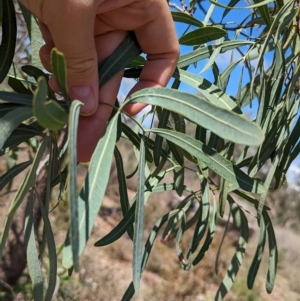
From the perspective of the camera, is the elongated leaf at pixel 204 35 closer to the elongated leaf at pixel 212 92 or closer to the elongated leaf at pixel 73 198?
the elongated leaf at pixel 212 92

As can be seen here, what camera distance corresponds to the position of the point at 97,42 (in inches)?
25.7

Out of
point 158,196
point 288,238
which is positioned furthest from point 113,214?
point 288,238

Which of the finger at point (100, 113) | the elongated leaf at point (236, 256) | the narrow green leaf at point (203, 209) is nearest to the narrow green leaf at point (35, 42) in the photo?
the finger at point (100, 113)

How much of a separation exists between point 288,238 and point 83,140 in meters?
7.17

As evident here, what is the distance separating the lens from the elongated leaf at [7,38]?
→ 0.60m

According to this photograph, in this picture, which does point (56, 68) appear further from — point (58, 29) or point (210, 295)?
point (210, 295)

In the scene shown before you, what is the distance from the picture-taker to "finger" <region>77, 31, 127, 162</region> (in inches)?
22.4

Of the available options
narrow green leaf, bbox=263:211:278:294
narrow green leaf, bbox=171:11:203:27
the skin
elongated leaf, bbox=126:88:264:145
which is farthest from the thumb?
narrow green leaf, bbox=263:211:278:294

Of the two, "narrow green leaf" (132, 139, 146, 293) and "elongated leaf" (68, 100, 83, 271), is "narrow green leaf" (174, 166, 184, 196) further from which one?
"elongated leaf" (68, 100, 83, 271)

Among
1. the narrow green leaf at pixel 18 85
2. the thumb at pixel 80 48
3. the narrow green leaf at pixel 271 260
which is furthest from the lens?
the narrow green leaf at pixel 271 260

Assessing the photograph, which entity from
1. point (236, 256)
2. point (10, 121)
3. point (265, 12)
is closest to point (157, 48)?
point (265, 12)

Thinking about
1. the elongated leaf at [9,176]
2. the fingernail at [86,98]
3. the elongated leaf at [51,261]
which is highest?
the fingernail at [86,98]

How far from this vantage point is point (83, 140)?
57cm

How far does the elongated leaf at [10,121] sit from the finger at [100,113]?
12 cm
